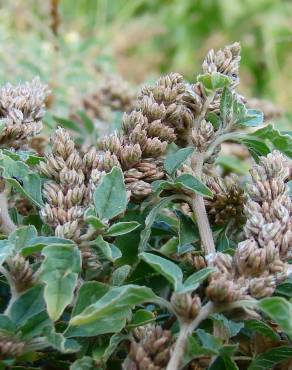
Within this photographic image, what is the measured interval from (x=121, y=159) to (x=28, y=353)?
0.22 m

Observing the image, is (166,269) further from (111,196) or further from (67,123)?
(67,123)

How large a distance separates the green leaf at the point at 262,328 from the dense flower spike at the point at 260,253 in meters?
0.06

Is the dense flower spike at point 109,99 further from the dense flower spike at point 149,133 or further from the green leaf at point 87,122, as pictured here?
the dense flower spike at point 149,133

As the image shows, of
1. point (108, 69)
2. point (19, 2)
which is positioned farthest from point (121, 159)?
point (19, 2)

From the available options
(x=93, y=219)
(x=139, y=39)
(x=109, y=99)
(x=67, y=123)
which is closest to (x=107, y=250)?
(x=93, y=219)

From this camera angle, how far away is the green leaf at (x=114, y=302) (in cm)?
53

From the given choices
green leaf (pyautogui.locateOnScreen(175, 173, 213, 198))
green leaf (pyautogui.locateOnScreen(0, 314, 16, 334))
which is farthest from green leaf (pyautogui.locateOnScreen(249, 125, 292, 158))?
green leaf (pyautogui.locateOnScreen(0, 314, 16, 334))

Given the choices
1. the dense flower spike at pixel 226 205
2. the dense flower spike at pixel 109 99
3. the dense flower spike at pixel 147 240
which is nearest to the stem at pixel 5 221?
the dense flower spike at pixel 147 240

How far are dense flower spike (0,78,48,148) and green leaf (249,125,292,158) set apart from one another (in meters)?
0.25

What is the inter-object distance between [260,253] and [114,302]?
137 millimetres

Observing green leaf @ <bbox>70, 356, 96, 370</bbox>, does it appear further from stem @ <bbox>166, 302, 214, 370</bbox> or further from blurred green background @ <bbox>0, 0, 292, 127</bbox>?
blurred green background @ <bbox>0, 0, 292, 127</bbox>

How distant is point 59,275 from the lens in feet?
1.86

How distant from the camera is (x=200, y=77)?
696 millimetres

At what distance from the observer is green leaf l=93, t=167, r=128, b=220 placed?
629 millimetres
